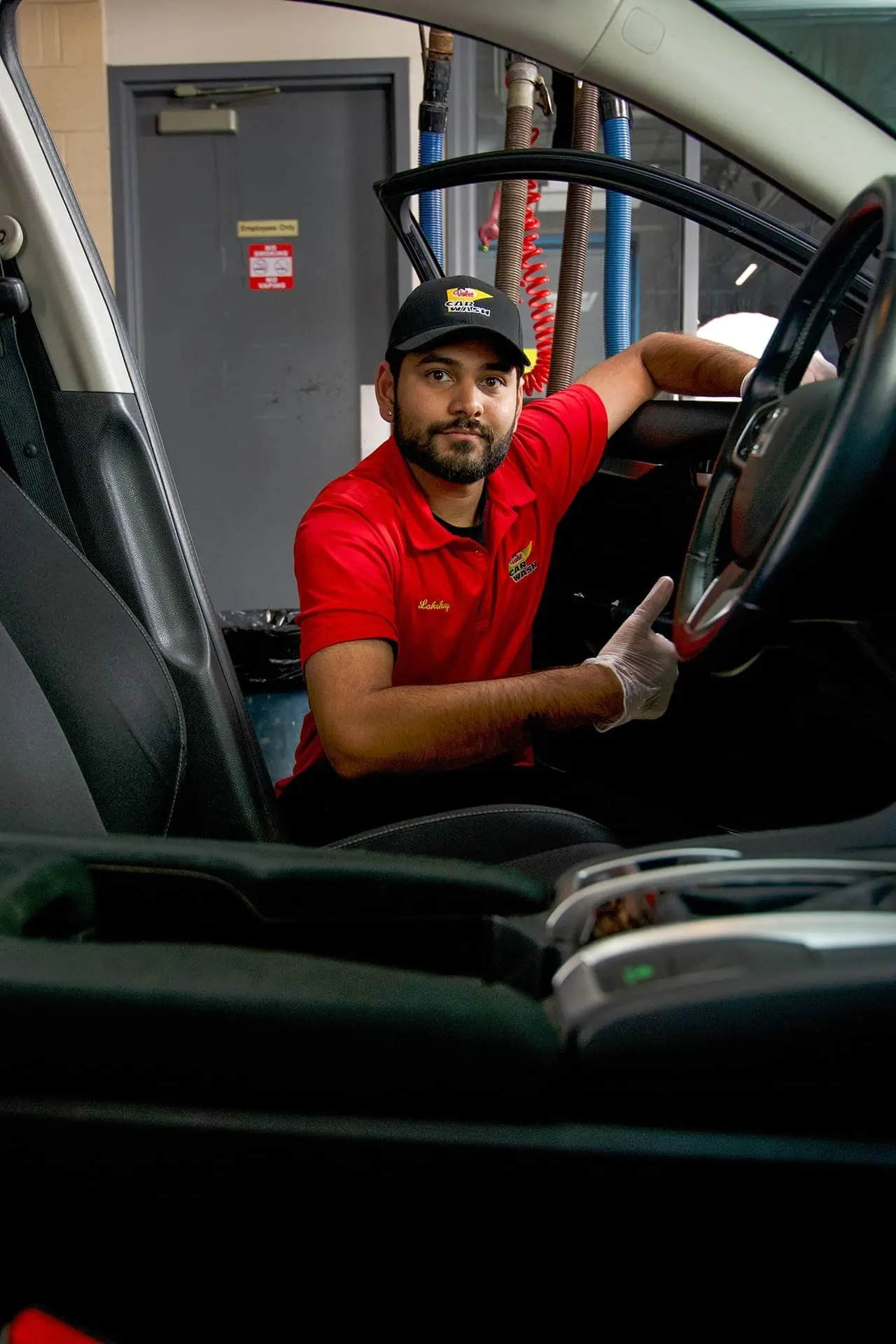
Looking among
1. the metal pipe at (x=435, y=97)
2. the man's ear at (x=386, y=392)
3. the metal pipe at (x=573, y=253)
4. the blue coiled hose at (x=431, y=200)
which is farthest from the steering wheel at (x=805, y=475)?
the blue coiled hose at (x=431, y=200)

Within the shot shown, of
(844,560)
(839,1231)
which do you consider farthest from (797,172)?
(839,1231)

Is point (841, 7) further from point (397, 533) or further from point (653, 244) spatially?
point (653, 244)

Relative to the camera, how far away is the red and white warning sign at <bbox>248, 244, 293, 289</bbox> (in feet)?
11.7

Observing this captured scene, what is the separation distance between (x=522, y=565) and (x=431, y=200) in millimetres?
1131

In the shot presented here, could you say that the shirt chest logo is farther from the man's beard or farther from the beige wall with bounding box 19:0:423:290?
the beige wall with bounding box 19:0:423:290

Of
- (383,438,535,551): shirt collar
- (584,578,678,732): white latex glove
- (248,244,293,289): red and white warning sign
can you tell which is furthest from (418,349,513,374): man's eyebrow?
(248,244,293,289): red and white warning sign

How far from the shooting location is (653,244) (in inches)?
142

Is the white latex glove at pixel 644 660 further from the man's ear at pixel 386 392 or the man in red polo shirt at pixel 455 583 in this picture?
the man's ear at pixel 386 392

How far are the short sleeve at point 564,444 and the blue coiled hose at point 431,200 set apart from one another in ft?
1.80

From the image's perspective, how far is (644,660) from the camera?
1.35m

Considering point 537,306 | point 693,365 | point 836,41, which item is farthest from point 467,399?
point 537,306

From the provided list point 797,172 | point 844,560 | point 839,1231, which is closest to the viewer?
point 839,1231

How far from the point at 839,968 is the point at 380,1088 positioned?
23 centimetres

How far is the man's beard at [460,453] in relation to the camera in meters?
1.47
